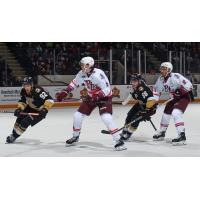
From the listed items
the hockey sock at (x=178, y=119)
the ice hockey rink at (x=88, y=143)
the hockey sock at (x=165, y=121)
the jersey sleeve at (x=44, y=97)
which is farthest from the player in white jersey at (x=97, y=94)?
the hockey sock at (x=165, y=121)

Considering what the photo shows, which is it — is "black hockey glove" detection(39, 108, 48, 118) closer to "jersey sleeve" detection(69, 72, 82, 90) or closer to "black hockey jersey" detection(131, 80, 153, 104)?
"jersey sleeve" detection(69, 72, 82, 90)

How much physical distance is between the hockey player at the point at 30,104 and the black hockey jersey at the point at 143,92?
3.22ft

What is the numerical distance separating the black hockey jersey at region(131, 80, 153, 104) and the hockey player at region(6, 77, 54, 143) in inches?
38.6

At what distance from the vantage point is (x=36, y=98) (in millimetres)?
5137

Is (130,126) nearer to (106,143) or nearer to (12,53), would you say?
(106,143)

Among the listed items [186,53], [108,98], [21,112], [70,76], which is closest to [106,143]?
[108,98]

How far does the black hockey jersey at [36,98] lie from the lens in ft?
16.7

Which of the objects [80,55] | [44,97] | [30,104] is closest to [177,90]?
[44,97]

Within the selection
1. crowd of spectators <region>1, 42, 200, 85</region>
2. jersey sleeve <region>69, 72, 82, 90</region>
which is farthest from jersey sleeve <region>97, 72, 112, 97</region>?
crowd of spectators <region>1, 42, 200, 85</region>

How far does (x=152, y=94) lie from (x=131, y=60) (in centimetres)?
544

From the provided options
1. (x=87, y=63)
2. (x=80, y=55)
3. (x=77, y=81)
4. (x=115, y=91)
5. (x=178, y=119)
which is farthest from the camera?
(x=80, y=55)

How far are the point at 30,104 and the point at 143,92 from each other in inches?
50.0

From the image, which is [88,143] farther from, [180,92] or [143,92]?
[180,92]
